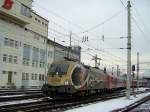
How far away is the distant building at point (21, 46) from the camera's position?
196ft

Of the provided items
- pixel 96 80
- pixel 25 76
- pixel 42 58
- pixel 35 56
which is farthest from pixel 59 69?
pixel 42 58

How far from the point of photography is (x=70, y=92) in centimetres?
2728

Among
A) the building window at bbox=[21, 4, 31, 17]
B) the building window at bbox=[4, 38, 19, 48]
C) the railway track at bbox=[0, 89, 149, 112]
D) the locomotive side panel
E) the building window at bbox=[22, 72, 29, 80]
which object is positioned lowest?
the railway track at bbox=[0, 89, 149, 112]

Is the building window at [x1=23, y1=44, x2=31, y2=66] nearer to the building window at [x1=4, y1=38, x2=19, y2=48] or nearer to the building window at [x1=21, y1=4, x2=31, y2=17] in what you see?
the building window at [x1=4, y1=38, x2=19, y2=48]

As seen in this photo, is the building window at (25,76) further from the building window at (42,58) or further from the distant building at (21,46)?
the building window at (42,58)

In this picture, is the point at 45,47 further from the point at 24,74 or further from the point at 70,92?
the point at 70,92

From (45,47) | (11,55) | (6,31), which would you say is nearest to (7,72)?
(11,55)

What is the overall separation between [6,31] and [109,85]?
884 inches

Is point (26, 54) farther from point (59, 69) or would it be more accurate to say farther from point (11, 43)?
point (59, 69)

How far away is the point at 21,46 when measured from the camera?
217ft

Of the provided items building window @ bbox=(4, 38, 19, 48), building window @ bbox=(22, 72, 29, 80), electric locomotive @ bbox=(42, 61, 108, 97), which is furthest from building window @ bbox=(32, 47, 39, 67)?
electric locomotive @ bbox=(42, 61, 108, 97)

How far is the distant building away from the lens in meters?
59.8

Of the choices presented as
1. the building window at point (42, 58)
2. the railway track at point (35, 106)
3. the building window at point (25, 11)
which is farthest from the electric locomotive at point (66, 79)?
the building window at point (42, 58)

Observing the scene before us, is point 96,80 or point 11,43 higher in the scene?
point 11,43
